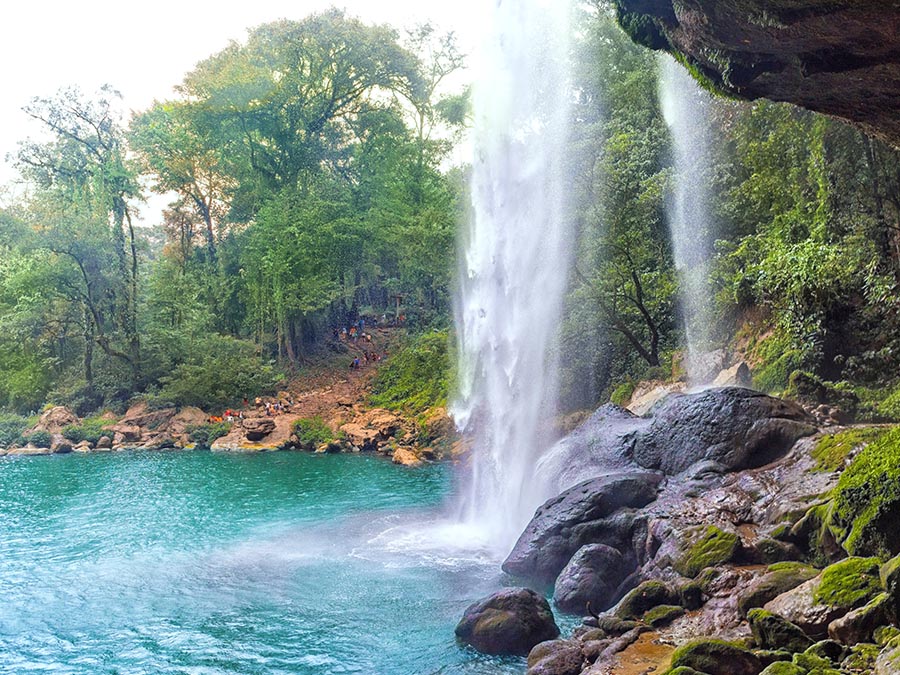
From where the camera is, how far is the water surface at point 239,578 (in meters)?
9.56

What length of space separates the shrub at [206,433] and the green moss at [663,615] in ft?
87.1

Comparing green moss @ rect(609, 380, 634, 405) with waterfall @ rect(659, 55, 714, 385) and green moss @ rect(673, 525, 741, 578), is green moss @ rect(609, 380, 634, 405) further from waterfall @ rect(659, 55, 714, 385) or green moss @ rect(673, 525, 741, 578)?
green moss @ rect(673, 525, 741, 578)

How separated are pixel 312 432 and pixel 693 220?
18.0 meters

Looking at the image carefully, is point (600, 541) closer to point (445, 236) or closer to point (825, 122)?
point (825, 122)

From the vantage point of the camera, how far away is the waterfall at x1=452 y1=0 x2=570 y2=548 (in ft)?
64.0

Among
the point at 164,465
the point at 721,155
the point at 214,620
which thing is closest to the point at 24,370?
the point at 164,465

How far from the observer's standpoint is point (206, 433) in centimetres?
3195

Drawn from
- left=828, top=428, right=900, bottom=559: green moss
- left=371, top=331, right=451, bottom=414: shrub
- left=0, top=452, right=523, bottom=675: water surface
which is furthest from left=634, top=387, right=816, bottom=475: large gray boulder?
left=371, top=331, right=451, bottom=414: shrub

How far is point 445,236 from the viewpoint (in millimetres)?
37188

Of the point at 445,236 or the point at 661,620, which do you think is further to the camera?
the point at 445,236

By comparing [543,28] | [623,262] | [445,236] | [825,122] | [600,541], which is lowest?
[600,541]

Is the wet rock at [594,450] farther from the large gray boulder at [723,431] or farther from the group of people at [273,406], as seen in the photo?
the group of people at [273,406]

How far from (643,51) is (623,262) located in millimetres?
10121

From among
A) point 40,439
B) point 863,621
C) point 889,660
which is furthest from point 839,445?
point 40,439
